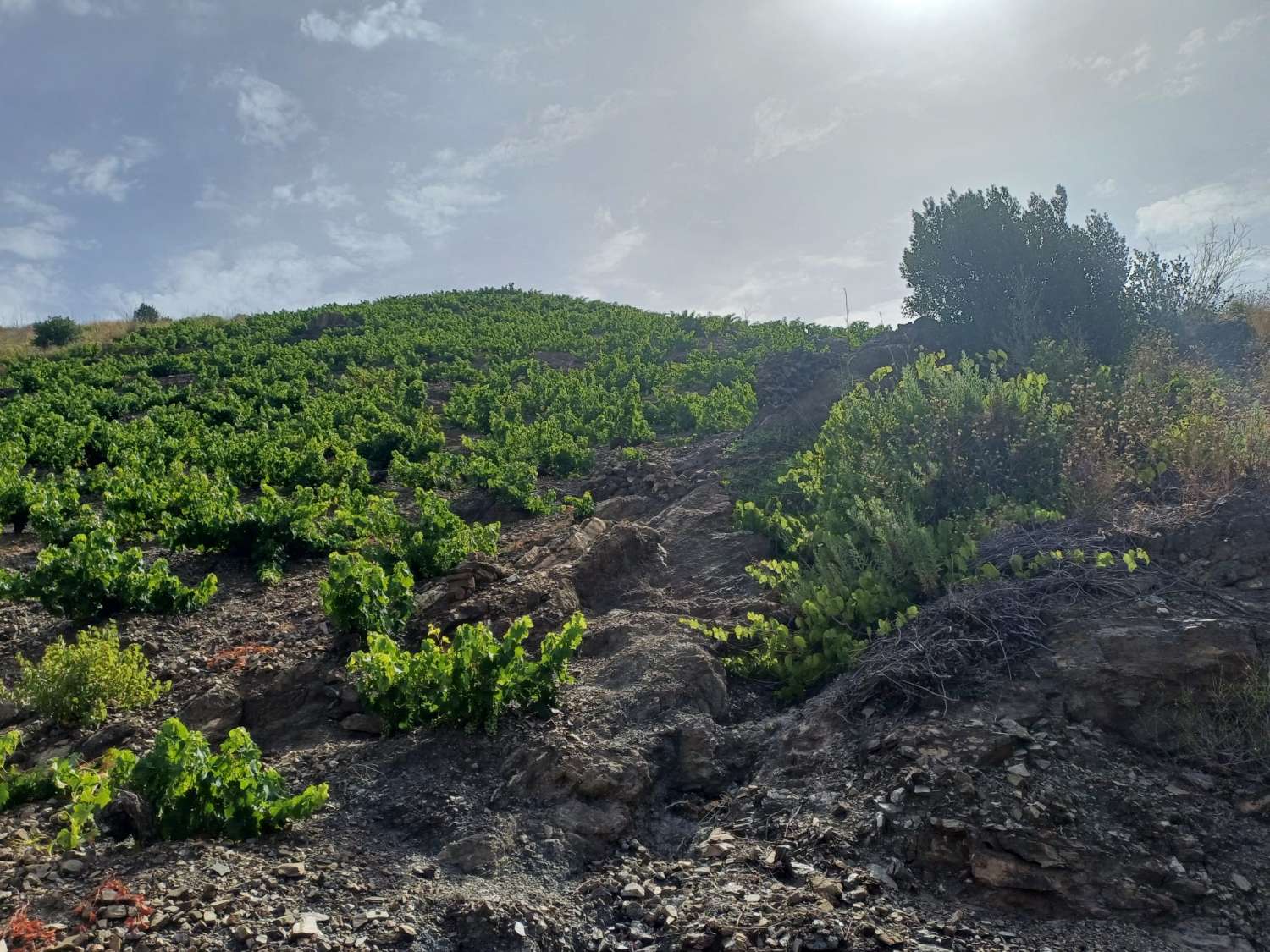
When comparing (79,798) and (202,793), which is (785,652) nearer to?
(202,793)

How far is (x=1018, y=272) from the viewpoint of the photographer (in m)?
11.9

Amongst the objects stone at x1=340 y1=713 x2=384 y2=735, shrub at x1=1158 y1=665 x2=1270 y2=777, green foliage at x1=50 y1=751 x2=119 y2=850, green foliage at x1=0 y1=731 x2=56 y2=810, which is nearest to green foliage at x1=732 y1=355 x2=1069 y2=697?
shrub at x1=1158 y1=665 x2=1270 y2=777

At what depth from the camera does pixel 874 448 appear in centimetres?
688

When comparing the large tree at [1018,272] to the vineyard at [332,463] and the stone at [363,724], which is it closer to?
the vineyard at [332,463]

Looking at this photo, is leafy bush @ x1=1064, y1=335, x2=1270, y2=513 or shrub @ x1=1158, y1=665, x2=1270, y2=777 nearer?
shrub @ x1=1158, y1=665, x2=1270, y2=777

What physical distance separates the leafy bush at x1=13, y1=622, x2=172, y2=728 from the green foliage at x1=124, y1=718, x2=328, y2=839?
1.73 metres

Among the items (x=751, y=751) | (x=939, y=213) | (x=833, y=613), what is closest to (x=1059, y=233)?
(x=939, y=213)

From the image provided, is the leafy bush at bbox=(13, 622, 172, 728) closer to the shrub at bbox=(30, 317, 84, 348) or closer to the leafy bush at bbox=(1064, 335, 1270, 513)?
the leafy bush at bbox=(1064, 335, 1270, 513)

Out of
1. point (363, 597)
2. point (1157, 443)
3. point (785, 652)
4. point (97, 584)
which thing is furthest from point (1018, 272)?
point (97, 584)

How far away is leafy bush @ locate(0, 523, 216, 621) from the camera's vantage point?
589 centimetres

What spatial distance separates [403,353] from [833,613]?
60.5 ft

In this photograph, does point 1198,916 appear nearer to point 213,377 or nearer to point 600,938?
point 600,938

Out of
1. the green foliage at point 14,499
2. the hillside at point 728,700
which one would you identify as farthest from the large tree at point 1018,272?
the green foliage at point 14,499

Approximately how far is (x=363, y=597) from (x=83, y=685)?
5.51 feet
